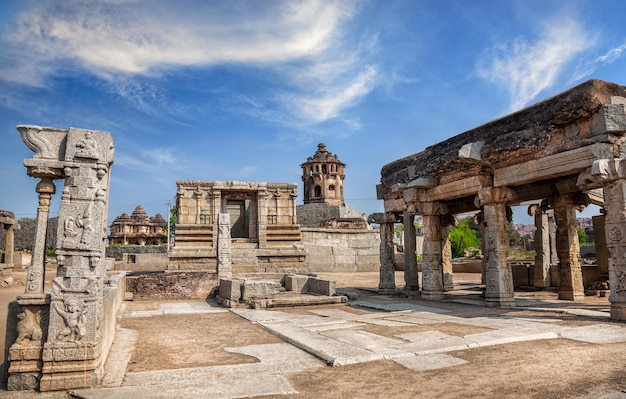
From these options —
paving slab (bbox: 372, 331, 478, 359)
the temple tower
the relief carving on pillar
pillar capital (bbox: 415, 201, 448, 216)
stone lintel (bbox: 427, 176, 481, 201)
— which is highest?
the temple tower

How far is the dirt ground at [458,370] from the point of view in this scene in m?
4.02

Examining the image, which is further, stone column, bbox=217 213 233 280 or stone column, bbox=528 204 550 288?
stone column, bbox=217 213 233 280

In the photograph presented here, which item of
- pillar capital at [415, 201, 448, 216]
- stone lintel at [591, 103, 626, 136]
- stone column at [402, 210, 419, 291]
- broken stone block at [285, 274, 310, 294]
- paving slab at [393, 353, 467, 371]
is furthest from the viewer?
broken stone block at [285, 274, 310, 294]

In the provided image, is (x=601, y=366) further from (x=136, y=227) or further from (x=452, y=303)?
(x=136, y=227)

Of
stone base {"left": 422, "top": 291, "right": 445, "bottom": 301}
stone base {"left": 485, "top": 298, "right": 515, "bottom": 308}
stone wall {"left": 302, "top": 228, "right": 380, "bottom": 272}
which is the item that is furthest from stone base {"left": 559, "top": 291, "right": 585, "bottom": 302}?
stone wall {"left": 302, "top": 228, "right": 380, "bottom": 272}

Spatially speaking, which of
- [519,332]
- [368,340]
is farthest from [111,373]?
[519,332]

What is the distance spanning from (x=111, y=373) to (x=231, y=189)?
1841cm

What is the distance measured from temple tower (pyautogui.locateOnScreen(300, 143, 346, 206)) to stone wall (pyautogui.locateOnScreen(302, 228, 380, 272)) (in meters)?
24.6

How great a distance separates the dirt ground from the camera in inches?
158

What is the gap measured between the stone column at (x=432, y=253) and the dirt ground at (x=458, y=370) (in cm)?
508

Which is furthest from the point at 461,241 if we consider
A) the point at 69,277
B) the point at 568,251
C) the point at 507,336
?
the point at 69,277

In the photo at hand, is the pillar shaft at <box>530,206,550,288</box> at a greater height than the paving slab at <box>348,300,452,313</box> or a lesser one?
greater

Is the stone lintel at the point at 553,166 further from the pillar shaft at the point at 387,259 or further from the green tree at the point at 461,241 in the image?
the green tree at the point at 461,241

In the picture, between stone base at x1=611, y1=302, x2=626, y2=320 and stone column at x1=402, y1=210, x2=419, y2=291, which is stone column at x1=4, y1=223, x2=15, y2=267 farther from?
stone base at x1=611, y1=302, x2=626, y2=320
